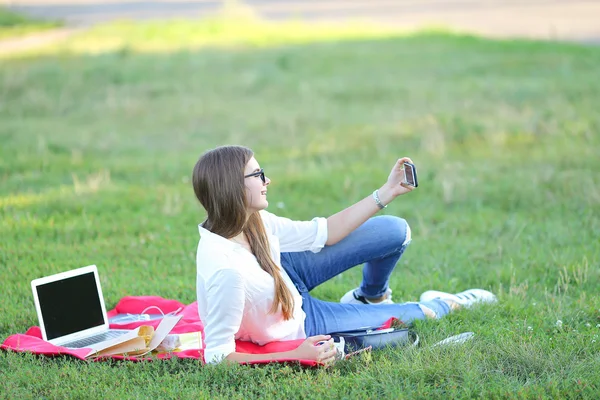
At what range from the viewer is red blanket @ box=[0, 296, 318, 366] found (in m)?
4.36

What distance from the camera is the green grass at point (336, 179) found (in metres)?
4.18

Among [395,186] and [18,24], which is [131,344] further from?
[18,24]

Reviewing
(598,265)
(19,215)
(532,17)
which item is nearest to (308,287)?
(598,265)

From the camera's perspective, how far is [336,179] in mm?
8125

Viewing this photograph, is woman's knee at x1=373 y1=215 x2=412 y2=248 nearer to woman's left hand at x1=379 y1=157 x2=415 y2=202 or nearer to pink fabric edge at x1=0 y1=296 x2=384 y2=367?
woman's left hand at x1=379 y1=157 x2=415 y2=202

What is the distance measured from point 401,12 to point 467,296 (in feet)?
59.0

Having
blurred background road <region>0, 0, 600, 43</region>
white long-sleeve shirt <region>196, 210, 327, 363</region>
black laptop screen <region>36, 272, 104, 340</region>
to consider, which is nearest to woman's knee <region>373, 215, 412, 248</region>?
white long-sleeve shirt <region>196, 210, 327, 363</region>

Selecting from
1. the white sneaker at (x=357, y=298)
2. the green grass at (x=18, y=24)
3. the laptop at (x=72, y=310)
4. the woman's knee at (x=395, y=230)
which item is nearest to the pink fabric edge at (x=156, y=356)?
the laptop at (x=72, y=310)

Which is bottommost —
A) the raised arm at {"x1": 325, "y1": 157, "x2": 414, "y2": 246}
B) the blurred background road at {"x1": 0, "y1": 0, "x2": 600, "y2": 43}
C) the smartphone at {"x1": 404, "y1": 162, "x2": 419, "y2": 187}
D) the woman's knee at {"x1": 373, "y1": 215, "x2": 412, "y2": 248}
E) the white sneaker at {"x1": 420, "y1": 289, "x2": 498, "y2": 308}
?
the white sneaker at {"x1": 420, "y1": 289, "x2": 498, "y2": 308}

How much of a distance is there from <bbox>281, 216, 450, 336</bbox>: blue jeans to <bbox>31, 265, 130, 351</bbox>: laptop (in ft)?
3.47

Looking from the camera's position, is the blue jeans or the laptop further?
the laptop

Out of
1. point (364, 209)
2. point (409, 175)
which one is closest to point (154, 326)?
point (364, 209)

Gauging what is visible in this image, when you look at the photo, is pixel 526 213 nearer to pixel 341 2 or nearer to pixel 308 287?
pixel 308 287

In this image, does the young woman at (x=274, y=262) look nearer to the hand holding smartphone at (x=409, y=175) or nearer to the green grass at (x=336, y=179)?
the hand holding smartphone at (x=409, y=175)
